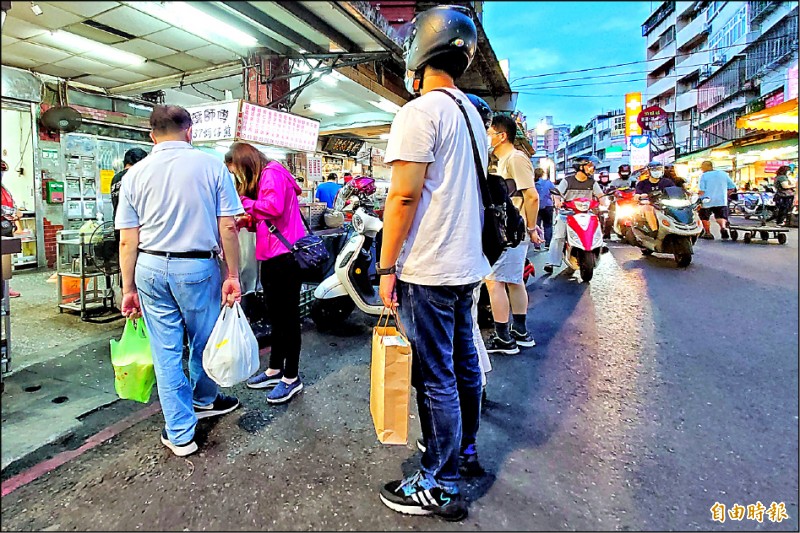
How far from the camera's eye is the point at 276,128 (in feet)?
21.3

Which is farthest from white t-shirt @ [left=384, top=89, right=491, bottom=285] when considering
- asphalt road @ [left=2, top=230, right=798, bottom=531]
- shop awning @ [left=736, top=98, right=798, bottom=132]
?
shop awning @ [left=736, top=98, right=798, bottom=132]

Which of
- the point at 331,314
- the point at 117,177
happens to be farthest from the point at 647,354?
the point at 117,177

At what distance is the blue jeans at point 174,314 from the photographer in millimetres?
2510

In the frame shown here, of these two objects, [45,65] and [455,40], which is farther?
[45,65]

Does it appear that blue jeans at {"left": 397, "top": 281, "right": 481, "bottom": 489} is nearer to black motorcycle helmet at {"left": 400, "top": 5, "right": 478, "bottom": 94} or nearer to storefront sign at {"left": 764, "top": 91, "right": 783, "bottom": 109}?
black motorcycle helmet at {"left": 400, "top": 5, "right": 478, "bottom": 94}

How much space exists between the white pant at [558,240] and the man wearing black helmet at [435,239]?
571 centimetres

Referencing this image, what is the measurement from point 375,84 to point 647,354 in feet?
21.7

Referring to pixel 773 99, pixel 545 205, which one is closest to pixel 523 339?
pixel 545 205

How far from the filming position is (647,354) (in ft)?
13.6

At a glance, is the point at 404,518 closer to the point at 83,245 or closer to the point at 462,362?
the point at 462,362

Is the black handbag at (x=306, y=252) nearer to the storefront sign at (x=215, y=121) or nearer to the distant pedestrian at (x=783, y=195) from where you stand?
the storefront sign at (x=215, y=121)

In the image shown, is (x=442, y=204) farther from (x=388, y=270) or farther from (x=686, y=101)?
(x=686, y=101)

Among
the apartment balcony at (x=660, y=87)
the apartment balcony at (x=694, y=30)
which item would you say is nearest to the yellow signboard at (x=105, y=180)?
the apartment balcony at (x=694, y=30)

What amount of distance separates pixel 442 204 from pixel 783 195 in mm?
18011
